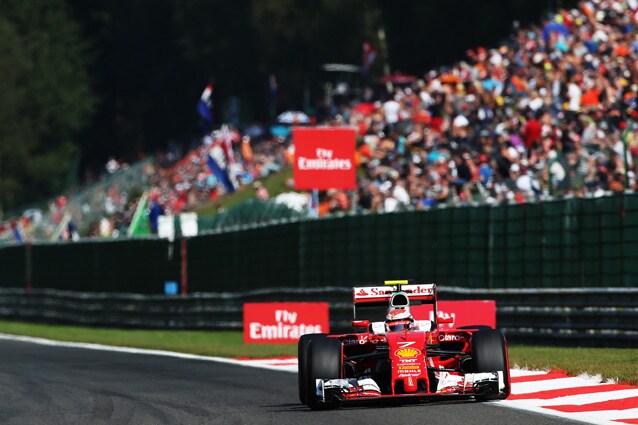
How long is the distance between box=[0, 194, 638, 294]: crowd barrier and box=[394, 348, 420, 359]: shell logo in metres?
8.90

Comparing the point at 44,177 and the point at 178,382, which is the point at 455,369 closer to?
the point at 178,382

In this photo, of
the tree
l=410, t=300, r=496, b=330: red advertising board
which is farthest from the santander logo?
the tree

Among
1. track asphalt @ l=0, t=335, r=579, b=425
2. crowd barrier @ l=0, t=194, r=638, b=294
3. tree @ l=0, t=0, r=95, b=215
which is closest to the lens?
track asphalt @ l=0, t=335, r=579, b=425

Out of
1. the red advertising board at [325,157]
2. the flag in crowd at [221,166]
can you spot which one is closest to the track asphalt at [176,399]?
the red advertising board at [325,157]

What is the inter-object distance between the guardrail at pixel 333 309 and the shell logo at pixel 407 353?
8.72 m

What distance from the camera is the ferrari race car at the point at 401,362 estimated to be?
14375 millimetres

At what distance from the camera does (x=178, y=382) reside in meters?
19.5

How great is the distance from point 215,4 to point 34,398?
60625 mm

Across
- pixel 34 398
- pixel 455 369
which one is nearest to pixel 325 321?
pixel 34 398

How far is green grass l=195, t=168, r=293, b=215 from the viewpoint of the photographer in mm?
44969

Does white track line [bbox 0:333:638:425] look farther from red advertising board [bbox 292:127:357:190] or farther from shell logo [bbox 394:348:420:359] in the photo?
red advertising board [bbox 292:127:357:190]

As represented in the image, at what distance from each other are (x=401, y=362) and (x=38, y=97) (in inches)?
2836

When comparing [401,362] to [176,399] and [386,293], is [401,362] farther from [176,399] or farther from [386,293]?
[176,399]

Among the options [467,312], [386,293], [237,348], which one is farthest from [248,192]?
[386,293]
